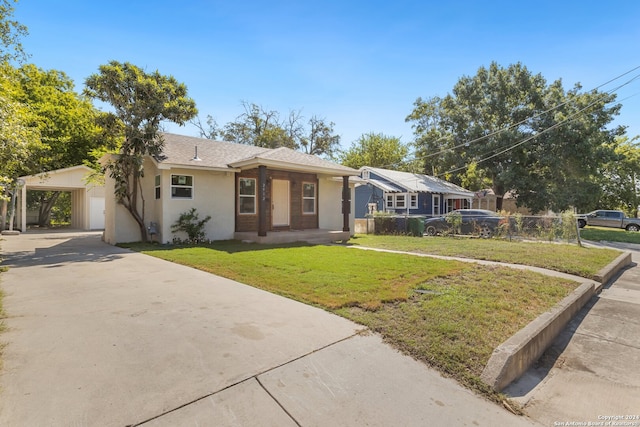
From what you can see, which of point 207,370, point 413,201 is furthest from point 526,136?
point 207,370

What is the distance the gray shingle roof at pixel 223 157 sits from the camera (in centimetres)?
1120

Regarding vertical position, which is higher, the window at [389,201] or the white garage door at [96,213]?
the window at [389,201]

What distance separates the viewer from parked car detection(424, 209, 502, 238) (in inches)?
562

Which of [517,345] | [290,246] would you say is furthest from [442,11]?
[517,345]

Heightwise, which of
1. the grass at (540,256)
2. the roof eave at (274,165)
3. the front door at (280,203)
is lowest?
the grass at (540,256)

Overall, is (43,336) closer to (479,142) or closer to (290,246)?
(290,246)

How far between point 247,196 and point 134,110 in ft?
16.1

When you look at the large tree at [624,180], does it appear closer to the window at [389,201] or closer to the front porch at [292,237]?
the window at [389,201]

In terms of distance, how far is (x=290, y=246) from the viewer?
10648mm

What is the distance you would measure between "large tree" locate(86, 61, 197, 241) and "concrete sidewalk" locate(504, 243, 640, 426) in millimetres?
11802

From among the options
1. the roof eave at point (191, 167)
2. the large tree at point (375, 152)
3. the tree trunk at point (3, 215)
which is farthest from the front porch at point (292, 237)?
the large tree at point (375, 152)

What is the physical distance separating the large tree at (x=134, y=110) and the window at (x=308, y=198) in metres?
5.44

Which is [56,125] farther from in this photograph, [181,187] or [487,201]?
[487,201]

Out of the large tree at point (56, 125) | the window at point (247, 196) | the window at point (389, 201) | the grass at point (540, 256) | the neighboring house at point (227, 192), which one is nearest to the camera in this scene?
the grass at point (540, 256)
